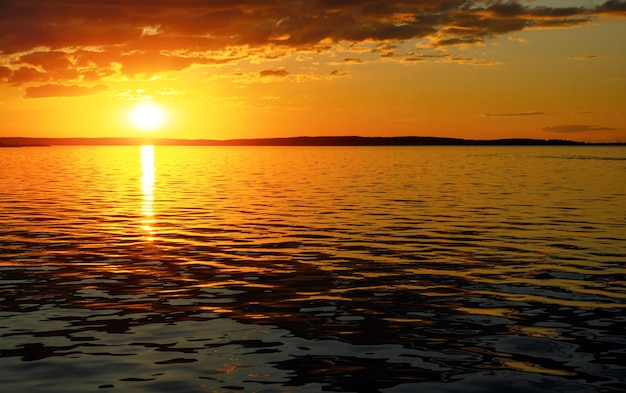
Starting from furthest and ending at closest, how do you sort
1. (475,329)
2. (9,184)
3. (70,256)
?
(9,184) → (70,256) → (475,329)

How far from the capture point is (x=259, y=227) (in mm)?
36281

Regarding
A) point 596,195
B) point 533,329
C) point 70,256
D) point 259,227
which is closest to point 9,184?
point 259,227

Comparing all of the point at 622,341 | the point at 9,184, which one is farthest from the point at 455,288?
the point at 9,184

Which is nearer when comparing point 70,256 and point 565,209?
point 70,256

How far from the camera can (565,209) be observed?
148ft

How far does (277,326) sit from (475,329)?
4.51 metres

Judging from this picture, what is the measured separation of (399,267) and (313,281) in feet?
12.7

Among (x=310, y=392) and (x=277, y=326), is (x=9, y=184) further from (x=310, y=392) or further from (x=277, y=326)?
(x=310, y=392)

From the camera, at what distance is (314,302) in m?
19.3

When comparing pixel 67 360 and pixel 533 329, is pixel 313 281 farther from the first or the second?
pixel 67 360

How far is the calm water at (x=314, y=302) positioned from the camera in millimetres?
13375

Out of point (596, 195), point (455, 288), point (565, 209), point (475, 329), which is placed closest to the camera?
point (475, 329)

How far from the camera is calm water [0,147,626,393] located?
13375mm

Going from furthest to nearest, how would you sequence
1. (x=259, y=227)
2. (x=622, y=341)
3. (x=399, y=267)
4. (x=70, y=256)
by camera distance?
(x=259, y=227) → (x=70, y=256) → (x=399, y=267) → (x=622, y=341)
